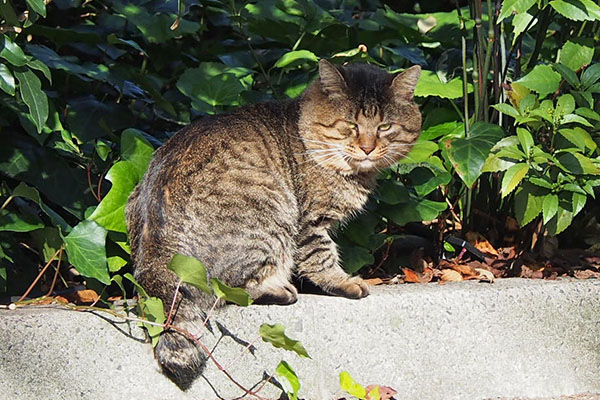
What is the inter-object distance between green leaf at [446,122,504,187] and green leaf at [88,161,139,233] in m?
1.28

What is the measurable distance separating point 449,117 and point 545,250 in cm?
74

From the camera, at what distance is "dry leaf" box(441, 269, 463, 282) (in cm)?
349

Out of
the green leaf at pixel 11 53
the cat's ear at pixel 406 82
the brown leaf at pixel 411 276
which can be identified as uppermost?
the green leaf at pixel 11 53

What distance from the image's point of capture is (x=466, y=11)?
4184 millimetres

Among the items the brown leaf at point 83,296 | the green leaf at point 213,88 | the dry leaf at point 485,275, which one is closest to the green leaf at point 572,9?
the dry leaf at point 485,275

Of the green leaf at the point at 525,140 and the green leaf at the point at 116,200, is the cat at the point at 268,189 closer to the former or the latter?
the green leaf at the point at 116,200

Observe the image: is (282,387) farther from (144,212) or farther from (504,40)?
(504,40)

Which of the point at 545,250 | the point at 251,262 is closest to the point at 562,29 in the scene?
the point at 545,250

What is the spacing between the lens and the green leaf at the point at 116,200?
3117 mm

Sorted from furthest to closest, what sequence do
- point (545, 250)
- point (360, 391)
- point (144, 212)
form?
point (545, 250), point (144, 212), point (360, 391)

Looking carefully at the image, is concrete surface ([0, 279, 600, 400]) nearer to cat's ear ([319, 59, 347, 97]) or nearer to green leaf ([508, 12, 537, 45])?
cat's ear ([319, 59, 347, 97])

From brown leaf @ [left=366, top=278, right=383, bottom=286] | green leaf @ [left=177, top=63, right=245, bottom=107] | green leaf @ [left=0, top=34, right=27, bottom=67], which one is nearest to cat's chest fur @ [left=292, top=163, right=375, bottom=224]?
brown leaf @ [left=366, top=278, right=383, bottom=286]

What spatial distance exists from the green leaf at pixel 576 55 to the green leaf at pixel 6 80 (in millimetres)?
2227

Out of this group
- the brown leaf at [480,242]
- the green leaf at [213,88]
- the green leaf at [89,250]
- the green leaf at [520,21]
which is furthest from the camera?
the brown leaf at [480,242]
